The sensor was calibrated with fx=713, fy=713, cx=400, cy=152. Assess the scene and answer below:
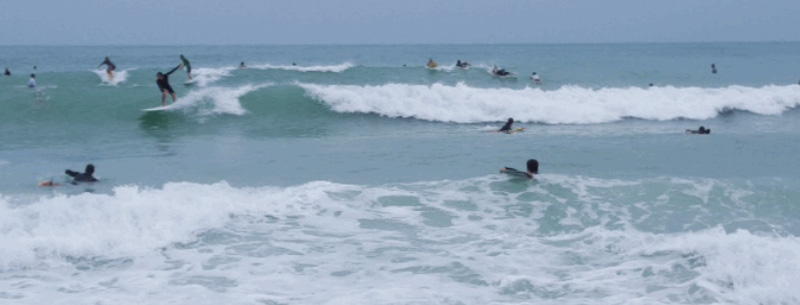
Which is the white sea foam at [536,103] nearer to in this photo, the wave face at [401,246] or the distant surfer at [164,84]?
the distant surfer at [164,84]

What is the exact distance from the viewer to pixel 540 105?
23.9m

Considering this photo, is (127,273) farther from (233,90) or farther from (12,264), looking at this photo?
(233,90)

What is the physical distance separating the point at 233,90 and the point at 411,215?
1482 centimetres

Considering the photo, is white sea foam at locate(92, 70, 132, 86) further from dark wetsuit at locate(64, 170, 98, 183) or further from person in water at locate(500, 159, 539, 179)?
person in water at locate(500, 159, 539, 179)

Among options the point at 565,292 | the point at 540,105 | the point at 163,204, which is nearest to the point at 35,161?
the point at 163,204

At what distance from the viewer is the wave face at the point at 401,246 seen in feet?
A: 21.2

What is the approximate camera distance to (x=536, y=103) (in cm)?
2422

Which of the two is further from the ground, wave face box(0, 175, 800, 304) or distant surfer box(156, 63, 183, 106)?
distant surfer box(156, 63, 183, 106)

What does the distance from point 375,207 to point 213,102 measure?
42.4 feet

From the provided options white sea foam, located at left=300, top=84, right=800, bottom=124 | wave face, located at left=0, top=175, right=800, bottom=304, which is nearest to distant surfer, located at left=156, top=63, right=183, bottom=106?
white sea foam, located at left=300, top=84, right=800, bottom=124

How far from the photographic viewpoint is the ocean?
6645 millimetres

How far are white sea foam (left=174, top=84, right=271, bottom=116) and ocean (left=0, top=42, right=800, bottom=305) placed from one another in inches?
3.7

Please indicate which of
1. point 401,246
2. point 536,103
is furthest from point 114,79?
point 401,246

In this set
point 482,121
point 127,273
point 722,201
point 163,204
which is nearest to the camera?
point 127,273
